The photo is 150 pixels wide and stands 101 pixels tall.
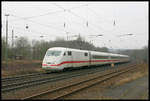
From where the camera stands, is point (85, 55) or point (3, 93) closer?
point (3, 93)

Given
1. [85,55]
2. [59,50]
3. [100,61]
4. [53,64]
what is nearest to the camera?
[53,64]

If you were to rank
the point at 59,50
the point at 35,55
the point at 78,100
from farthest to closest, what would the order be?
the point at 35,55 → the point at 59,50 → the point at 78,100

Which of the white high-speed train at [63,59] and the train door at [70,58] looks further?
the train door at [70,58]

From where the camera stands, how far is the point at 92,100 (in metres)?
8.41

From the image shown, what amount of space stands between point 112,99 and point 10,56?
41493mm

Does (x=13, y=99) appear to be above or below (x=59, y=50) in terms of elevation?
below

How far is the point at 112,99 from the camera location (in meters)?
8.26

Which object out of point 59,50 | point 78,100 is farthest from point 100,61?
point 78,100

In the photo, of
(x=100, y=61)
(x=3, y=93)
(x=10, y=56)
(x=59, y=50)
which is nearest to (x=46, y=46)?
(x=10, y=56)

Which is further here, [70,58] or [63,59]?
[70,58]

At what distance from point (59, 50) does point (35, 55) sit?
36066 millimetres

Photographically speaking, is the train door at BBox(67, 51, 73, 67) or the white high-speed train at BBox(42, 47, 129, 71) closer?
the white high-speed train at BBox(42, 47, 129, 71)

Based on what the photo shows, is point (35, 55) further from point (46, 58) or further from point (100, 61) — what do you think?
point (46, 58)

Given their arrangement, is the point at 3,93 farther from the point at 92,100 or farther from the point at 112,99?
the point at 112,99
